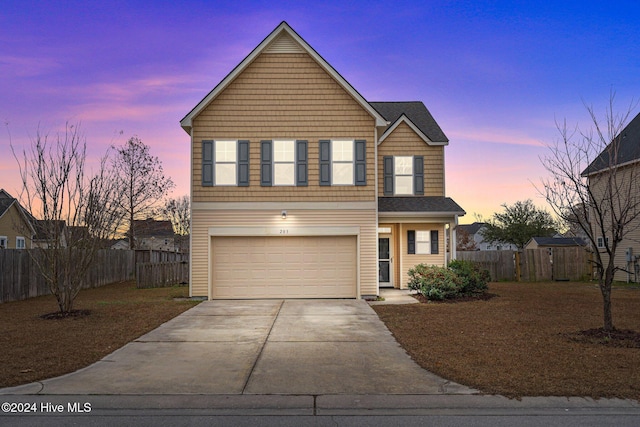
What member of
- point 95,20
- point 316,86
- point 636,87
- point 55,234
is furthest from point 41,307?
point 636,87

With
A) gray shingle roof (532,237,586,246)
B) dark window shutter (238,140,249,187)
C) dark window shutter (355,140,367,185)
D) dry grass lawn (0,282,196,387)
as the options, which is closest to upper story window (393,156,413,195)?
dark window shutter (355,140,367,185)

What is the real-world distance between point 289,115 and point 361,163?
2.97 meters

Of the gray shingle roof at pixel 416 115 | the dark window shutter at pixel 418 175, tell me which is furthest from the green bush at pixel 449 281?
the gray shingle roof at pixel 416 115

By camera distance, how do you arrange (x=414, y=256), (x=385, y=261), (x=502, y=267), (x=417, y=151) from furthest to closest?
(x=502, y=267) < (x=417, y=151) < (x=385, y=261) < (x=414, y=256)

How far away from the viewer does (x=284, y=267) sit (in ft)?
56.7

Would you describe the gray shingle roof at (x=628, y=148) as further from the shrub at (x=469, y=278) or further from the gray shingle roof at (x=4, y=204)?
the gray shingle roof at (x=4, y=204)

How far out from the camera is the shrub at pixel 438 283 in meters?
16.5

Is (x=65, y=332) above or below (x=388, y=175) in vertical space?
below

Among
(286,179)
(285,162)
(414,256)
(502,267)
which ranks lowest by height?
(502,267)

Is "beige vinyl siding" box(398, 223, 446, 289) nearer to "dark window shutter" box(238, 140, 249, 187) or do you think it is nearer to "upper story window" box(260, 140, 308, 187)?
"upper story window" box(260, 140, 308, 187)

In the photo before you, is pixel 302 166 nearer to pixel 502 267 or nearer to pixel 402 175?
pixel 402 175

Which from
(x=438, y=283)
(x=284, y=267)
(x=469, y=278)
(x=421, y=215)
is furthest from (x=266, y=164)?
(x=469, y=278)

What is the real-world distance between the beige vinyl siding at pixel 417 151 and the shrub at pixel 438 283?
178 inches

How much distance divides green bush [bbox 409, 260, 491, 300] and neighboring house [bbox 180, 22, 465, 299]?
1527mm
